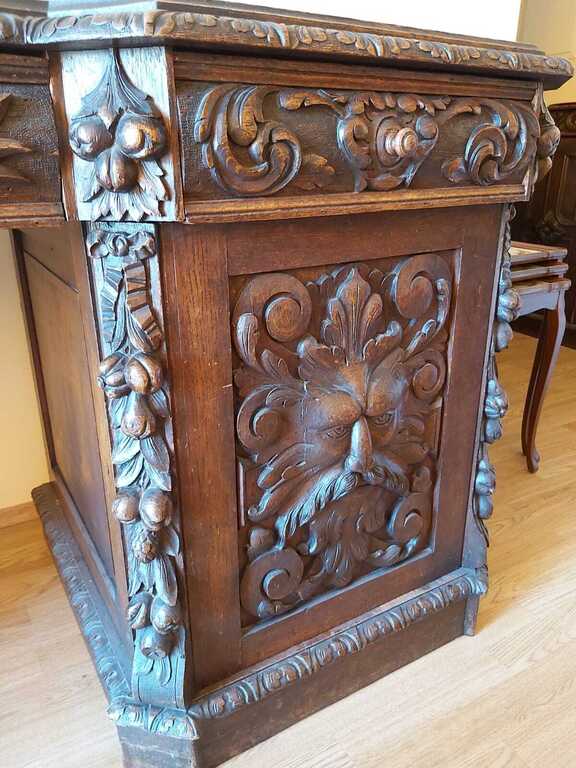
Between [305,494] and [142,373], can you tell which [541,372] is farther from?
[142,373]

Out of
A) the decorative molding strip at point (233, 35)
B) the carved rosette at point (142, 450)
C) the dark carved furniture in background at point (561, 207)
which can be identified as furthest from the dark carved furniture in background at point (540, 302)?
the dark carved furniture in background at point (561, 207)

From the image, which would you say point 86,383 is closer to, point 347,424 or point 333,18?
point 347,424

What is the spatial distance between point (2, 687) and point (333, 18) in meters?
1.10

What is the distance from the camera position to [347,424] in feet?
2.85

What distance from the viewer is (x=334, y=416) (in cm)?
85

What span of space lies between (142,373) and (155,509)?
166 mm

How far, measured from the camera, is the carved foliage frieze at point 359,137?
635mm

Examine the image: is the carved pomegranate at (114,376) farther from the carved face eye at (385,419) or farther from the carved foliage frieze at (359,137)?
the carved face eye at (385,419)

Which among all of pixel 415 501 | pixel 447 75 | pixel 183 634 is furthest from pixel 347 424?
pixel 447 75

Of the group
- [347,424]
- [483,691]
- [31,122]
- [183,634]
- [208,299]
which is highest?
[31,122]

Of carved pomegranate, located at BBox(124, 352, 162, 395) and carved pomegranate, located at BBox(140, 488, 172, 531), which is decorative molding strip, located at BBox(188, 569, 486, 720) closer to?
carved pomegranate, located at BBox(140, 488, 172, 531)

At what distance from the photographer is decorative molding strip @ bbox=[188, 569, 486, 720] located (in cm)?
88

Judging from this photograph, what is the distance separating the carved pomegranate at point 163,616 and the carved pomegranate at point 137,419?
23cm

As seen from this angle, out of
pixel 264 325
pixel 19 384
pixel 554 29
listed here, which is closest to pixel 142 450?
pixel 264 325
